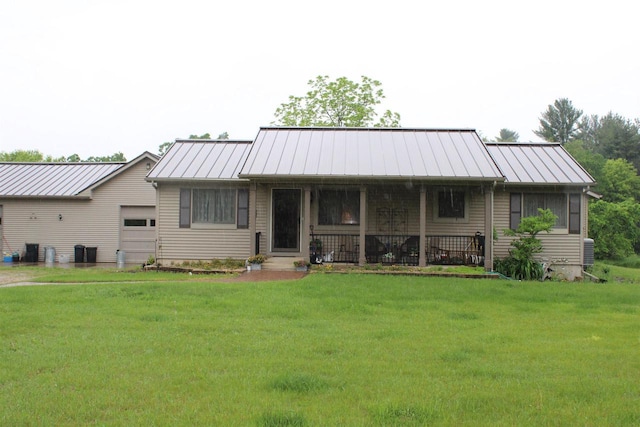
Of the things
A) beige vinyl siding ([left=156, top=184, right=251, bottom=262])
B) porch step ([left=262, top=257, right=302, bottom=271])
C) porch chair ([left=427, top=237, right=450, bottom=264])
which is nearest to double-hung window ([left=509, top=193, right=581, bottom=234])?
porch chair ([left=427, top=237, right=450, bottom=264])

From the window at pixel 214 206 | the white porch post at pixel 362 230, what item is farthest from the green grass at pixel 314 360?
the window at pixel 214 206

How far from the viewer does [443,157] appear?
15.5 m

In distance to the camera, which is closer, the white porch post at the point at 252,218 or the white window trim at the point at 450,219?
the white porch post at the point at 252,218

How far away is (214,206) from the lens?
1625 centimetres

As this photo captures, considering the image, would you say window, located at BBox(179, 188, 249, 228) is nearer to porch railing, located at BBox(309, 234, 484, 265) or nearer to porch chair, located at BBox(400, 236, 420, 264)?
porch railing, located at BBox(309, 234, 484, 265)

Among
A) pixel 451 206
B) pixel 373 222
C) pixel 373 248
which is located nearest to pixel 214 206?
pixel 373 222

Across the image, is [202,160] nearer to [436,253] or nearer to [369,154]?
[369,154]

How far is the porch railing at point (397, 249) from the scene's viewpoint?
1505cm

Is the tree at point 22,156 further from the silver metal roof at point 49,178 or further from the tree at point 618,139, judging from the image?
the tree at point 618,139

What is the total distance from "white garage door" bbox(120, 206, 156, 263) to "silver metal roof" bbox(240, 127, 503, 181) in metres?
5.84

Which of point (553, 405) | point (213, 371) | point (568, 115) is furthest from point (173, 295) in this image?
point (568, 115)

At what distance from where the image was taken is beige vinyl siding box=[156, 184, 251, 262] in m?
16.1

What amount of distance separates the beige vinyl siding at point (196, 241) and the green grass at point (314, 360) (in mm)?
6185

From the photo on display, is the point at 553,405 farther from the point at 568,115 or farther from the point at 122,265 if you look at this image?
the point at 568,115
